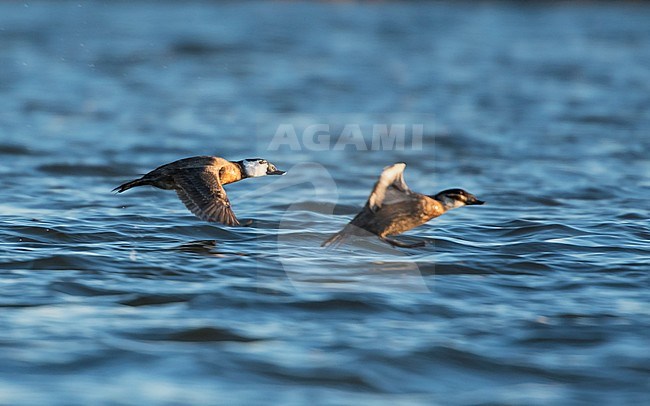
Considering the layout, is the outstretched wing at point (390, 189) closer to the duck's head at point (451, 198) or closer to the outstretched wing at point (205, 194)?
the duck's head at point (451, 198)

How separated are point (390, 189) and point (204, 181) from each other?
184 cm

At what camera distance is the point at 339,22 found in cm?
3631

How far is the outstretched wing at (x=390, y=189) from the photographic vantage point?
25.6ft

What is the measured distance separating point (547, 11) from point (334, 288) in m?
35.6

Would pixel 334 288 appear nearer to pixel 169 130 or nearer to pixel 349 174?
pixel 349 174

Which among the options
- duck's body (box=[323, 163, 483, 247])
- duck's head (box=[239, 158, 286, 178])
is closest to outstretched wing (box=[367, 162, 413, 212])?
duck's body (box=[323, 163, 483, 247])

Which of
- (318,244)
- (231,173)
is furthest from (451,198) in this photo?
(231,173)

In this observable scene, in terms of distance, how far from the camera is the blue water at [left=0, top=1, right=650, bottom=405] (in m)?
6.23

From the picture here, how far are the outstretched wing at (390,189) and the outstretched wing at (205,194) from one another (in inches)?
46.3

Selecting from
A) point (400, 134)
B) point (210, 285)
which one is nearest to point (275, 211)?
point (210, 285)

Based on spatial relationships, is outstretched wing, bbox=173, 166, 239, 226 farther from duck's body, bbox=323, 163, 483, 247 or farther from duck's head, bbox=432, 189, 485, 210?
duck's head, bbox=432, 189, 485, 210

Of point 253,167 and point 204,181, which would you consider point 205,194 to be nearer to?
point 204,181

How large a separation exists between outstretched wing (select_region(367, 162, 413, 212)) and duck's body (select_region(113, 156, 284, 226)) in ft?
3.86

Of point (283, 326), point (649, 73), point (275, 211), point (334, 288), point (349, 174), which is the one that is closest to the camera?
point (283, 326)
